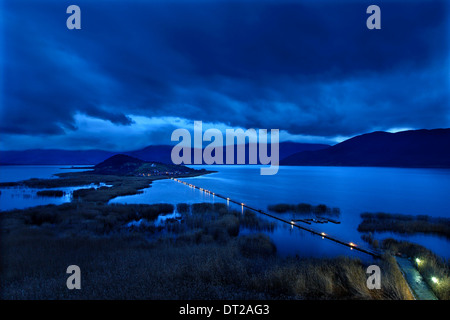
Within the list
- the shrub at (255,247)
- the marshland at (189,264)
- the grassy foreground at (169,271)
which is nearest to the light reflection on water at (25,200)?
the marshland at (189,264)

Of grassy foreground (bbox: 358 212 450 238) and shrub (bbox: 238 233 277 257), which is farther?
grassy foreground (bbox: 358 212 450 238)

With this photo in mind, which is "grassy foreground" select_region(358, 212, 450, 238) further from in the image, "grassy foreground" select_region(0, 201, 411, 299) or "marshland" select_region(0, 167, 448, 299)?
"grassy foreground" select_region(0, 201, 411, 299)

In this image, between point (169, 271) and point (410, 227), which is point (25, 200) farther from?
point (410, 227)

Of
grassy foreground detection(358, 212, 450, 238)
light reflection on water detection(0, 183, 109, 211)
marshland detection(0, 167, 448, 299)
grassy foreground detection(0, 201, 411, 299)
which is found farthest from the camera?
light reflection on water detection(0, 183, 109, 211)

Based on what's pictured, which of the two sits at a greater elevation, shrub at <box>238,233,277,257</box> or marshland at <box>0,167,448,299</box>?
marshland at <box>0,167,448,299</box>

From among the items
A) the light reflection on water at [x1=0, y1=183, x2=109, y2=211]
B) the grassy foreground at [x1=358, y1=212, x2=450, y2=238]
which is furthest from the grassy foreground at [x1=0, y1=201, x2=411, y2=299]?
the light reflection on water at [x1=0, y1=183, x2=109, y2=211]

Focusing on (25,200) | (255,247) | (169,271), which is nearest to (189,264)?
(169,271)

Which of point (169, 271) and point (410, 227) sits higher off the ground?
point (169, 271)

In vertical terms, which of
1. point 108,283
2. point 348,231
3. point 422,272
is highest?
point 108,283
